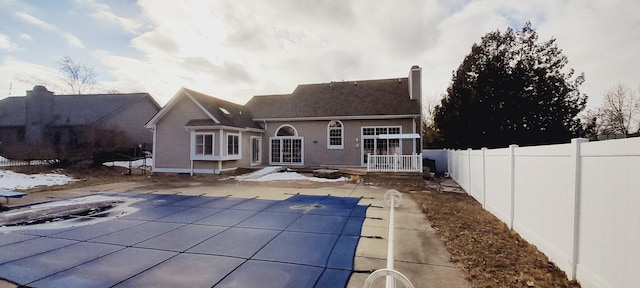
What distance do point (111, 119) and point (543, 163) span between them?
31056 millimetres

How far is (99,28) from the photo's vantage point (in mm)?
12773

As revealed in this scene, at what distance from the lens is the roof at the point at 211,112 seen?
646 inches

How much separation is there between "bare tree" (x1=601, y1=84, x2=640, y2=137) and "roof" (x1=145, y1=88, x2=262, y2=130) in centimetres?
3681

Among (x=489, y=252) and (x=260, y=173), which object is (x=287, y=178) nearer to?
(x=260, y=173)

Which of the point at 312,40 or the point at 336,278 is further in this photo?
the point at 312,40

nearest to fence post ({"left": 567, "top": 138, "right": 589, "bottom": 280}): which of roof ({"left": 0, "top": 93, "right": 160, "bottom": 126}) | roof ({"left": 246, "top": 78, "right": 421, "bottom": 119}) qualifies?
roof ({"left": 246, "top": 78, "right": 421, "bottom": 119})

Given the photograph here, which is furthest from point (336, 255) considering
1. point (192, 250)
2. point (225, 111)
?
point (225, 111)

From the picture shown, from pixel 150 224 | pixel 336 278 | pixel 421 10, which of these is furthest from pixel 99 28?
pixel 336 278

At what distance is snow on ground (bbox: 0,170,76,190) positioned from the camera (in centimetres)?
1258

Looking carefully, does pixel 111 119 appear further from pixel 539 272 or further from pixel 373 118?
pixel 539 272

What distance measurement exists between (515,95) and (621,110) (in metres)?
24.0

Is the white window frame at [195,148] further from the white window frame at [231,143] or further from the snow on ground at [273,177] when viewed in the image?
the snow on ground at [273,177]

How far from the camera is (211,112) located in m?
16.6

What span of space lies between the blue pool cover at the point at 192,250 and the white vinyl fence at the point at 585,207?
9.13 ft
